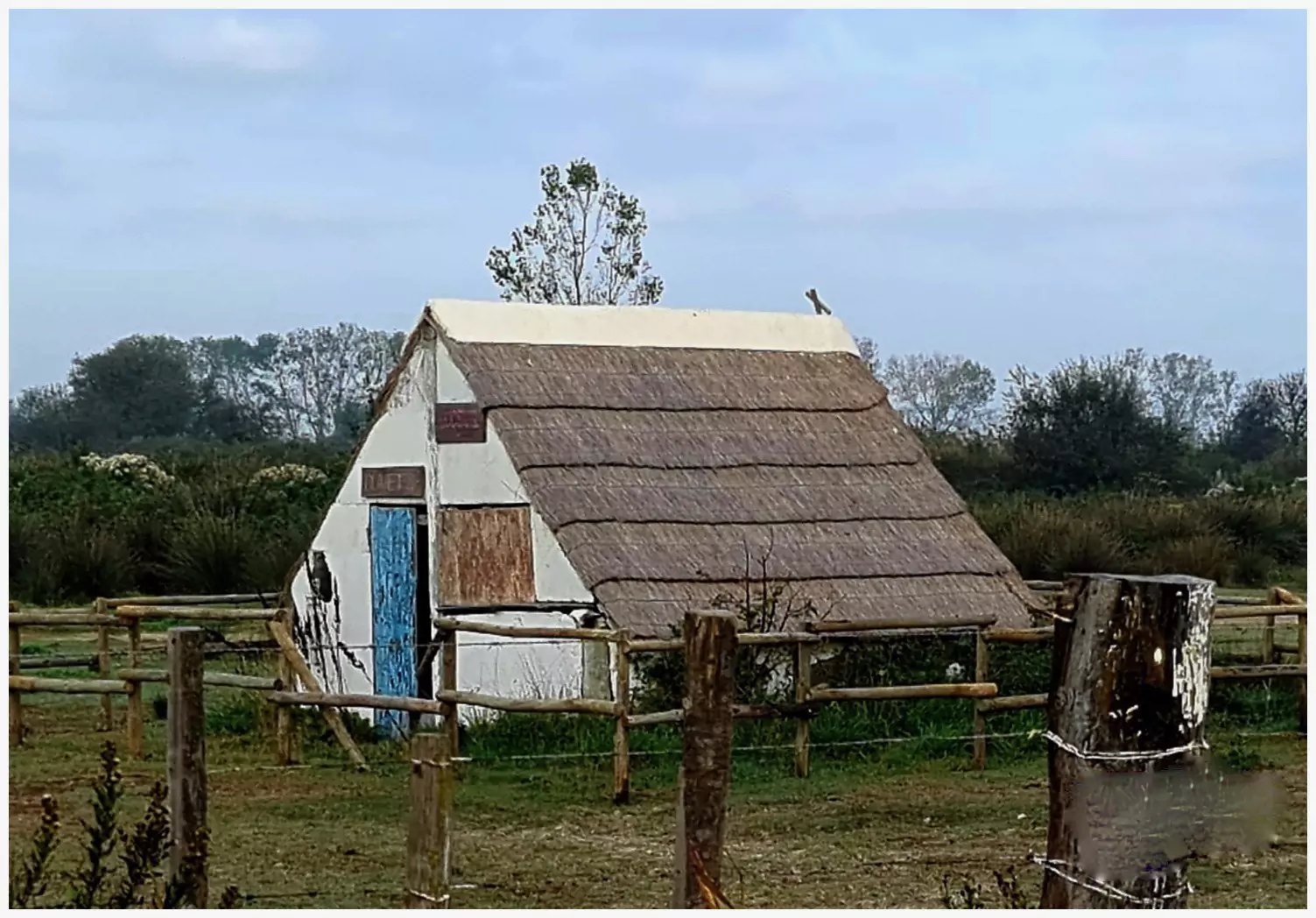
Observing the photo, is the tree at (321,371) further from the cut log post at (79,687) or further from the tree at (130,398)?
the cut log post at (79,687)

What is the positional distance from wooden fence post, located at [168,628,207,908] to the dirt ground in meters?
1.42

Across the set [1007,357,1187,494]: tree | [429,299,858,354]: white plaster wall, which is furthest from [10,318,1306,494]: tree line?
[429,299,858,354]: white plaster wall

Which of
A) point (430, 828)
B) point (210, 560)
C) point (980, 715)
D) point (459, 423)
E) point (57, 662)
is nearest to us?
point (430, 828)

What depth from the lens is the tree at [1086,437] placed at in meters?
32.1

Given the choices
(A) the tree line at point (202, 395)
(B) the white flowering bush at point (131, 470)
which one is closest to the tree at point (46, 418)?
(A) the tree line at point (202, 395)

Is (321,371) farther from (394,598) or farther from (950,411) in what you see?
(394,598)

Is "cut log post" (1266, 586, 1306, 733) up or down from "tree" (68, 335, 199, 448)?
down

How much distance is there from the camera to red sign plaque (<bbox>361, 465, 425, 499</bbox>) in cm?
1320

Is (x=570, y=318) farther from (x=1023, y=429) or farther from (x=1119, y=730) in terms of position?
(x=1023, y=429)

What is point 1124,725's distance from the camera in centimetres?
416

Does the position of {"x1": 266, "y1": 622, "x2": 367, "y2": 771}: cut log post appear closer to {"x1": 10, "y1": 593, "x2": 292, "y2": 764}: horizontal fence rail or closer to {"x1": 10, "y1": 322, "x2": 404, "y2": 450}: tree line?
{"x1": 10, "y1": 593, "x2": 292, "y2": 764}: horizontal fence rail

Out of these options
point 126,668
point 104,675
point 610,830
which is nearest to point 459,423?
point 126,668

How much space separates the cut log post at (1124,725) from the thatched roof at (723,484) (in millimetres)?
7536

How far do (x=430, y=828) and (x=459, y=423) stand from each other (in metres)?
7.81
